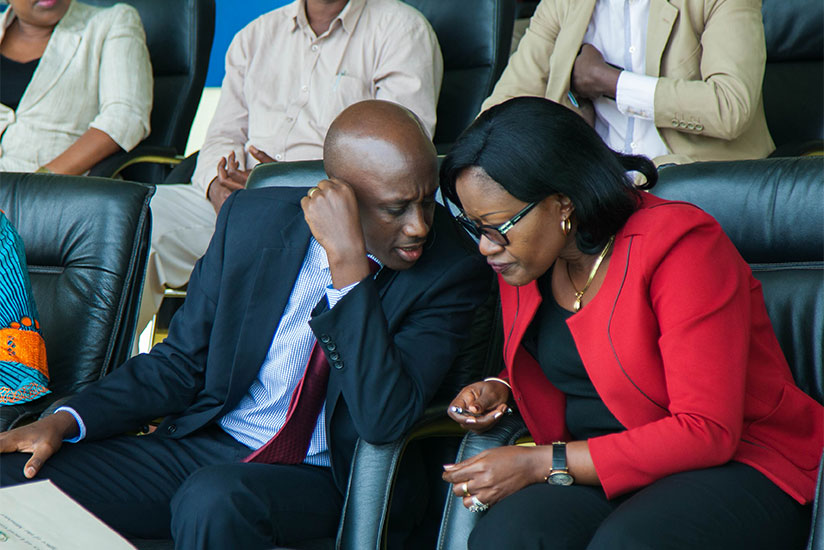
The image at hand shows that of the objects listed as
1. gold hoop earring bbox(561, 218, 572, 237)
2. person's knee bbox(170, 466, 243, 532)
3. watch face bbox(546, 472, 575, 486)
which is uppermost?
gold hoop earring bbox(561, 218, 572, 237)

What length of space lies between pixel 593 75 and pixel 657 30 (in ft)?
0.69

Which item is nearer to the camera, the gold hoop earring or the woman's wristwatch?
the woman's wristwatch

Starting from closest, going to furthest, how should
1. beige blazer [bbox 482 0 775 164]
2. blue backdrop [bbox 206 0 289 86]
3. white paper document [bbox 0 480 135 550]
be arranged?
white paper document [bbox 0 480 135 550]
beige blazer [bbox 482 0 775 164]
blue backdrop [bbox 206 0 289 86]

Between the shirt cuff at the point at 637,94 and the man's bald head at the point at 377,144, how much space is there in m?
0.95

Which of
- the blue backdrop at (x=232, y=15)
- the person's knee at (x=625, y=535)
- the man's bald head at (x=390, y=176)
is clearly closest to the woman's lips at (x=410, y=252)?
the man's bald head at (x=390, y=176)

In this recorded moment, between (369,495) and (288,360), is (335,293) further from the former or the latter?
(369,495)

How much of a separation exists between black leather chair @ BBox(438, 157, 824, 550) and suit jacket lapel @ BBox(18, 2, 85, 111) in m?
2.51

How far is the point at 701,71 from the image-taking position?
251 centimetres

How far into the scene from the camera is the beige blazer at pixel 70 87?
3421mm

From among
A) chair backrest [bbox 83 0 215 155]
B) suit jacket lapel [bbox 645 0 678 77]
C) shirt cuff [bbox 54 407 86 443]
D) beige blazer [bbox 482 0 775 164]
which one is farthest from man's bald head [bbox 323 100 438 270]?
chair backrest [bbox 83 0 215 155]

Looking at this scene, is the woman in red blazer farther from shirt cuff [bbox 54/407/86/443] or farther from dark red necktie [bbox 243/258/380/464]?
shirt cuff [bbox 54/407/86/443]

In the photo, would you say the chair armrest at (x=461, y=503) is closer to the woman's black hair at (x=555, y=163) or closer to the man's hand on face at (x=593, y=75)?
the woman's black hair at (x=555, y=163)

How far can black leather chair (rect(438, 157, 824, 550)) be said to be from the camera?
170cm

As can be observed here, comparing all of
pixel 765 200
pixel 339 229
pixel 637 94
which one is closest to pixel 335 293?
pixel 339 229
